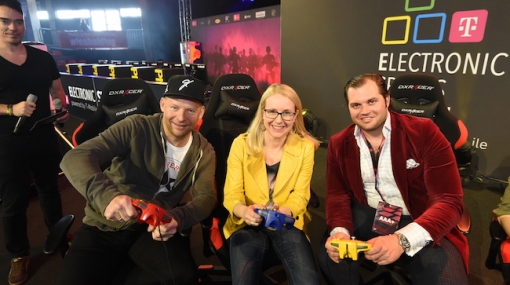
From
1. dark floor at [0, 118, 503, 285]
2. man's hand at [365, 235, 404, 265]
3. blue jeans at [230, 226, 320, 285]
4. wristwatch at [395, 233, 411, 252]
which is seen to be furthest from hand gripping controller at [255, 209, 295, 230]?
dark floor at [0, 118, 503, 285]

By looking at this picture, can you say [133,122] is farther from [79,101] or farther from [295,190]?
[79,101]

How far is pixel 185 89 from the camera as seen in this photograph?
1.56 m

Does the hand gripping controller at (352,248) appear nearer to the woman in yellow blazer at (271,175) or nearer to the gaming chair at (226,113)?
the woman in yellow blazer at (271,175)

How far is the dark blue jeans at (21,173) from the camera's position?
1921mm

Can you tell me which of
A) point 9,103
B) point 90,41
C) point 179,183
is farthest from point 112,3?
point 179,183

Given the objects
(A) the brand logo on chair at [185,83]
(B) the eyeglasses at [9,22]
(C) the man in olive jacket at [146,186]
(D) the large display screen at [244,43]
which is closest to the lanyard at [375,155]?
(C) the man in olive jacket at [146,186]

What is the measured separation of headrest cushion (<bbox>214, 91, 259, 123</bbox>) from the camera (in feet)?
7.16

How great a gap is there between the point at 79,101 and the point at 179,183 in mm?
6448

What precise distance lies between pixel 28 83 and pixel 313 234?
2466mm

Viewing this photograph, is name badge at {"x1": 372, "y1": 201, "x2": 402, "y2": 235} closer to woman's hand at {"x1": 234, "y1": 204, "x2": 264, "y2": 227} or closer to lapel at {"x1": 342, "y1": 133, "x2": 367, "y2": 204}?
lapel at {"x1": 342, "y1": 133, "x2": 367, "y2": 204}

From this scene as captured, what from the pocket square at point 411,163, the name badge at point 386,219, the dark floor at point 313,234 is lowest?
the dark floor at point 313,234

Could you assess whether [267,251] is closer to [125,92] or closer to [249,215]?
[249,215]

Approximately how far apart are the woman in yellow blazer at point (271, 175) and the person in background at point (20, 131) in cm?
139

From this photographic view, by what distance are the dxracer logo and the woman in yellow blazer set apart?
113 inches
